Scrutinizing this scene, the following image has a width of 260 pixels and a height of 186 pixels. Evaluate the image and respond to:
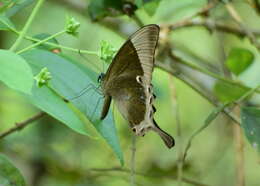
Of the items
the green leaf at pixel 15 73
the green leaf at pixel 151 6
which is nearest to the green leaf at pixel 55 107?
the green leaf at pixel 15 73

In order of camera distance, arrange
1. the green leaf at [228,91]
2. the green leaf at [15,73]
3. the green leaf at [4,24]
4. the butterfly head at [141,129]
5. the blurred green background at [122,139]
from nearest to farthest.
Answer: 1. the green leaf at [15,73]
2. the green leaf at [4,24]
3. the butterfly head at [141,129]
4. the green leaf at [228,91]
5. the blurred green background at [122,139]

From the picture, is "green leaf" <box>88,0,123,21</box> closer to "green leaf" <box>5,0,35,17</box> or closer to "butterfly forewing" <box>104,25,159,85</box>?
"butterfly forewing" <box>104,25,159,85</box>

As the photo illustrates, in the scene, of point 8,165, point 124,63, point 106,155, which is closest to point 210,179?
point 106,155

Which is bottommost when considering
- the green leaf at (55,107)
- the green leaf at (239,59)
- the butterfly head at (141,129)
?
the green leaf at (55,107)

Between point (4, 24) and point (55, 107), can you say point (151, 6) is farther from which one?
point (55, 107)

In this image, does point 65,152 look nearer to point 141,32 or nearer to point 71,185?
point 71,185

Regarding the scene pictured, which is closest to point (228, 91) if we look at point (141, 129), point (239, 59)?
point (239, 59)

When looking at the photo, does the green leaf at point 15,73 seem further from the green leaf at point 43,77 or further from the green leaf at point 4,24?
the green leaf at point 4,24
